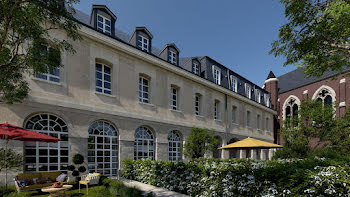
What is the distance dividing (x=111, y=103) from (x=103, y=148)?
2.68 m

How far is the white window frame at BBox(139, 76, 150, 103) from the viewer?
44.9ft

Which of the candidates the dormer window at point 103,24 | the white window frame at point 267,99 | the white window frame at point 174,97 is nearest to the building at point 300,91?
the white window frame at point 267,99

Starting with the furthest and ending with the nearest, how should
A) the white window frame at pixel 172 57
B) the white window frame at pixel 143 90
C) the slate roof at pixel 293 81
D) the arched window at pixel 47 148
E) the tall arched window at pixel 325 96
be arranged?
1. the slate roof at pixel 293 81
2. the tall arched window at pixel 325 96
3. the white window frame at pixel 172 57
4. the white window frame at pixel 143 90
5. the arched window at pixel 47 148

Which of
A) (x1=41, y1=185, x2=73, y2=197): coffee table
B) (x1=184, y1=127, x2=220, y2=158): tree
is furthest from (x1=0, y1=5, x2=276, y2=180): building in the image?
(x1=41, y1=185, x2=73, y2=197): coffee table

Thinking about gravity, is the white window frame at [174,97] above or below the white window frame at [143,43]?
below

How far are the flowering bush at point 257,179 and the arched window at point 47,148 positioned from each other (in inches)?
181

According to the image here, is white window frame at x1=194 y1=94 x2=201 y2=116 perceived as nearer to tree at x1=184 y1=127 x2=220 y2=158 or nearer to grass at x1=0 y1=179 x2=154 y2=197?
tree at x1=184 y1=127 x2=220 y2=158

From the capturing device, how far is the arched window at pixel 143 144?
1285 cm

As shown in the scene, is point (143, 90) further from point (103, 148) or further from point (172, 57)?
point (103, 148)

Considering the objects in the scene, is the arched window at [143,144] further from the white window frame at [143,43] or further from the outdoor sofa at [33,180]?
the white window frame at [143,43]

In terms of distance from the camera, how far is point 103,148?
11195mm

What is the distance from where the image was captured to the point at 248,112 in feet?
81.5

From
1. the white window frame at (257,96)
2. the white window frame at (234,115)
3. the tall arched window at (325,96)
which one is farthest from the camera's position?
the white window frame at (257,96)

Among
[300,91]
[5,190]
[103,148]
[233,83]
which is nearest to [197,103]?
[233,83]
